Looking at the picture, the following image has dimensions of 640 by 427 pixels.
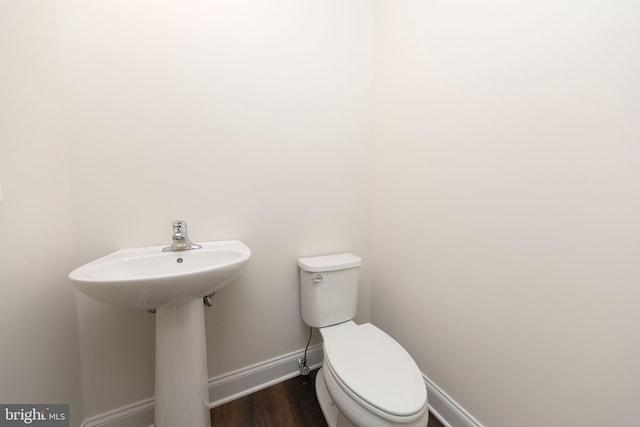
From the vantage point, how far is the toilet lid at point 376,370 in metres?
0.70

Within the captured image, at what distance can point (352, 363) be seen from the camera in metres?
0.85

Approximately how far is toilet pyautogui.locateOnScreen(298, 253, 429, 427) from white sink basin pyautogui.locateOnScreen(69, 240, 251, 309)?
1.49 feet

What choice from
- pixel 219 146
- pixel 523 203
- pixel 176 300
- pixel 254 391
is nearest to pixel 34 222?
pixel 176 300

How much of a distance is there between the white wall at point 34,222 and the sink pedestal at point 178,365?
316mm

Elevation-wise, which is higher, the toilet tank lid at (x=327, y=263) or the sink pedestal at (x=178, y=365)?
the toilet tank lid at (x=327, y=263)

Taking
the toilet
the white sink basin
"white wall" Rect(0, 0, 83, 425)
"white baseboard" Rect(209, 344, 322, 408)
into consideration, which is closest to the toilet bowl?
the toilet

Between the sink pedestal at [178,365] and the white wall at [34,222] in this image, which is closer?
the white wall at [34,222]

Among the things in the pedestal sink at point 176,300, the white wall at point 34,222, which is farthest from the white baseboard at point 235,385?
the pedestal sink at point 176,300

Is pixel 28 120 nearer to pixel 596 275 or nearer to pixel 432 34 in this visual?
pixel 432 34

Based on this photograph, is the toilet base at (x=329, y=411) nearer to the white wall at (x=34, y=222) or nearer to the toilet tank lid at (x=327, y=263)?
the toilet tank lid at (x=327, y=263)

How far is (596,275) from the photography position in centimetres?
62

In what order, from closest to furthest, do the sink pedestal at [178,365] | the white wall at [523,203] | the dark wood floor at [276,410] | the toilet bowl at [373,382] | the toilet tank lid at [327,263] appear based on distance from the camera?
the white wall at [523,203], the toilet bowl at [373,382], the sink pedestal at [178,365], the dark wood floor at [276,410], the toilet tank lid at [327,263]

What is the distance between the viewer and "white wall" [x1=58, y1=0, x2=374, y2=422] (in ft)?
2.82

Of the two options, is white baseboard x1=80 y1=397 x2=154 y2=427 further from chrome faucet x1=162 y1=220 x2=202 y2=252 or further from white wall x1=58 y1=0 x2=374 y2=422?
chrome faucet x1=162 y1=220 x2=202 y2=252
